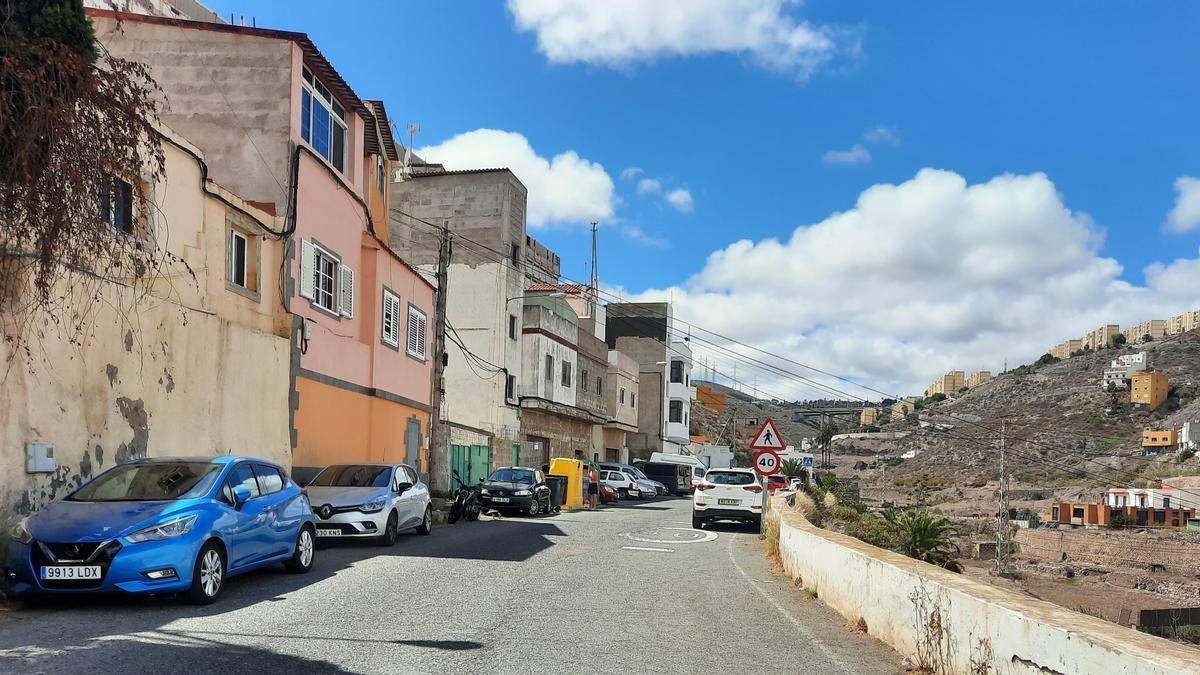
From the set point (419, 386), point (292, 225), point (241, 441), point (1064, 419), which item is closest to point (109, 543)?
point (241, 441)

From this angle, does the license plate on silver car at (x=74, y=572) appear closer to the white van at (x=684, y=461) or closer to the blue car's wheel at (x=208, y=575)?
the blue car's wheel at (x=208, y=575)

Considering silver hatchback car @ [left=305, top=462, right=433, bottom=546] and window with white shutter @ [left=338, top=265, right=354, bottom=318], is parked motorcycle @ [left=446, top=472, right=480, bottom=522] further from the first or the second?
window with white shutter @ [left=338, top=265, right=354, bottom=318]

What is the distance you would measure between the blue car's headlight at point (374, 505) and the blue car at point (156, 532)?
449 cm

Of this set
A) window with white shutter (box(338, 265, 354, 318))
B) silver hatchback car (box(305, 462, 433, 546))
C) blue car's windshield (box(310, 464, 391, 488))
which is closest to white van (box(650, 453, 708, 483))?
window with white shutter (box(338, 265, 354, 318))

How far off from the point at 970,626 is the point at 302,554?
8.39 metres

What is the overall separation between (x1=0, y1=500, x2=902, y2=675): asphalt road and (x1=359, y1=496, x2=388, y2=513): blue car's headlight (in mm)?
1794

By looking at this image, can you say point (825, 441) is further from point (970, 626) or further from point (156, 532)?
point (970, 626)

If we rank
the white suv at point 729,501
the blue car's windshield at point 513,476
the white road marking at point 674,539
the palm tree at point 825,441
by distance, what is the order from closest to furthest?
1. the white road marking at point 674,539
2. the white suv at point 729,501
3. the blue car's windshield at point 513,476
4. the palm tree at point 825,441

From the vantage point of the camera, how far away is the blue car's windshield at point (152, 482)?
990cm

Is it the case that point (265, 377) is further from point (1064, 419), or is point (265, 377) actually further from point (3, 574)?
point (1064, 419)

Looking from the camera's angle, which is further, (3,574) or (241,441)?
(241,441)

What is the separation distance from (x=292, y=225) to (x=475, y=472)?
16.4m

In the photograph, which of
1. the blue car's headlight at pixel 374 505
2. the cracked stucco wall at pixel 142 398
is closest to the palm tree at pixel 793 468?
the cracked stucco wall at pixel 142 398

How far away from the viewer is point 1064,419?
112m
